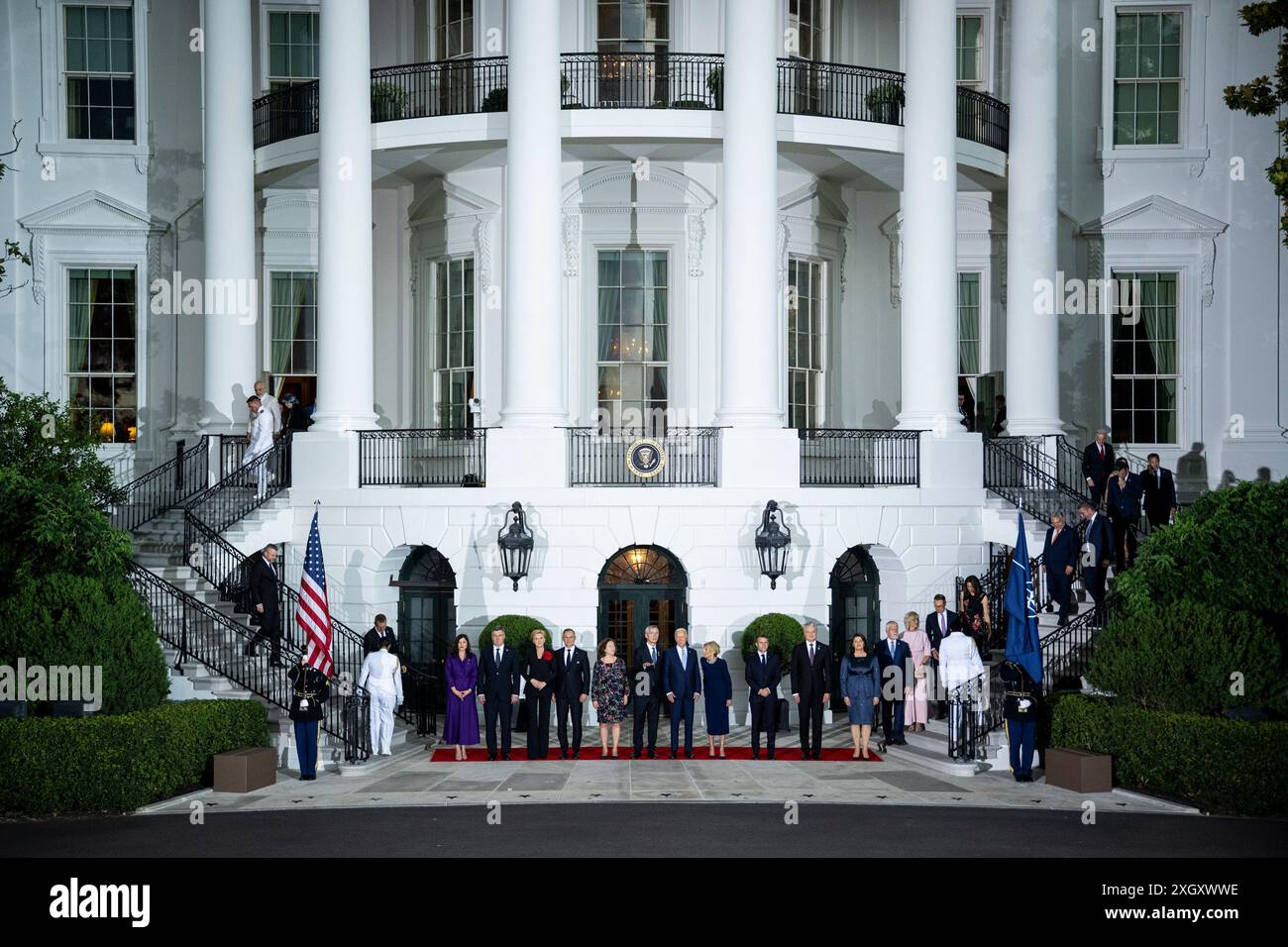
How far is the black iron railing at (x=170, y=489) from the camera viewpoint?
1091 inches

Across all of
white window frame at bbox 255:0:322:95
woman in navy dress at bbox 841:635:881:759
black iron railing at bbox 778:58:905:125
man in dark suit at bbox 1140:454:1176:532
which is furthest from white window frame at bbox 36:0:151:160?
man in dark suit at bbox 1140:454:1176:532

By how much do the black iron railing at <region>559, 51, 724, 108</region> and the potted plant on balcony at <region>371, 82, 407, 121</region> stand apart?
9.38ft

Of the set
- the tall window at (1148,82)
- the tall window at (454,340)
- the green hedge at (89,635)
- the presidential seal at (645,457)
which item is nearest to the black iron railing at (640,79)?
the tall window at (454,340)

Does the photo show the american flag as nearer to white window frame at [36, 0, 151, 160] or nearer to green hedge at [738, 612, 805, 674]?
green hedge at [738, 612, 805, 674]

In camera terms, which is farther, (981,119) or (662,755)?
(981,119)

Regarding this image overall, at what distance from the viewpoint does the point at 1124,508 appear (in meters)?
24.2

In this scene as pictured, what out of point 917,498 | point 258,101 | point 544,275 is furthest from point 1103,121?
point 258,101

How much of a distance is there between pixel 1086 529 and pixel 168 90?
748 inches

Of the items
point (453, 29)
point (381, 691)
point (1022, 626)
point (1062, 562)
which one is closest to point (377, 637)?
point (381, 691)

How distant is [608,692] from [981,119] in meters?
14.0

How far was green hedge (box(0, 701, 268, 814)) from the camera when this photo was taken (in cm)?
1777

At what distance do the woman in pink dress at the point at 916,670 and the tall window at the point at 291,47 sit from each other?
1631 centimetres

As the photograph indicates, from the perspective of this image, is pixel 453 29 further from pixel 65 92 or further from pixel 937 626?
pixel 937 626

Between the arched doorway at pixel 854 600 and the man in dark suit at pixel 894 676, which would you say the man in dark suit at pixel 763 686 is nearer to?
the man in dark suit at pixel 894 676
